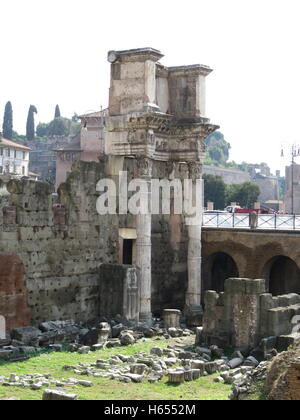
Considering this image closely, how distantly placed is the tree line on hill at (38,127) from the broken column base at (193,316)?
7355cm

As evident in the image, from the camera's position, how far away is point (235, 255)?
2773 centimetres

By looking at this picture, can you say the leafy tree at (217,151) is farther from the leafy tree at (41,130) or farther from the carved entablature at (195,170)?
the carved entablature at (195,170)

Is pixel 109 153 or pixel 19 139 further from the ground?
pixel 19 139

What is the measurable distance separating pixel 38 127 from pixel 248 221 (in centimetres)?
12333

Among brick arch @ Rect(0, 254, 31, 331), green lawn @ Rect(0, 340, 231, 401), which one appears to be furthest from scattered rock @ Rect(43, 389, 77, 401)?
brick arch @ Rect(0, 254, 31, 331)

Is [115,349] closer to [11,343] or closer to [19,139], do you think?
[11,343]

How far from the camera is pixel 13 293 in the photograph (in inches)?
783

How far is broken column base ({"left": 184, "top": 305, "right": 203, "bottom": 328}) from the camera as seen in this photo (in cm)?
2389

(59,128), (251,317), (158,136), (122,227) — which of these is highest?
(59,128)

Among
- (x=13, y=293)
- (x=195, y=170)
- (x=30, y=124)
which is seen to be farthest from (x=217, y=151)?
(x=13, y=293)

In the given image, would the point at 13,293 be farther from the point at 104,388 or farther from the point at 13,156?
the point at 13,156

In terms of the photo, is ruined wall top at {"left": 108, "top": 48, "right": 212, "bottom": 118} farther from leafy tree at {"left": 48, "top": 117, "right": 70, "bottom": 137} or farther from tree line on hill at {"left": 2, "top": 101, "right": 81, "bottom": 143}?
leafy tree at {"left": 48, "top": 117, "right": 70, "bottom": 137}

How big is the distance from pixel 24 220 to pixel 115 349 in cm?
418
